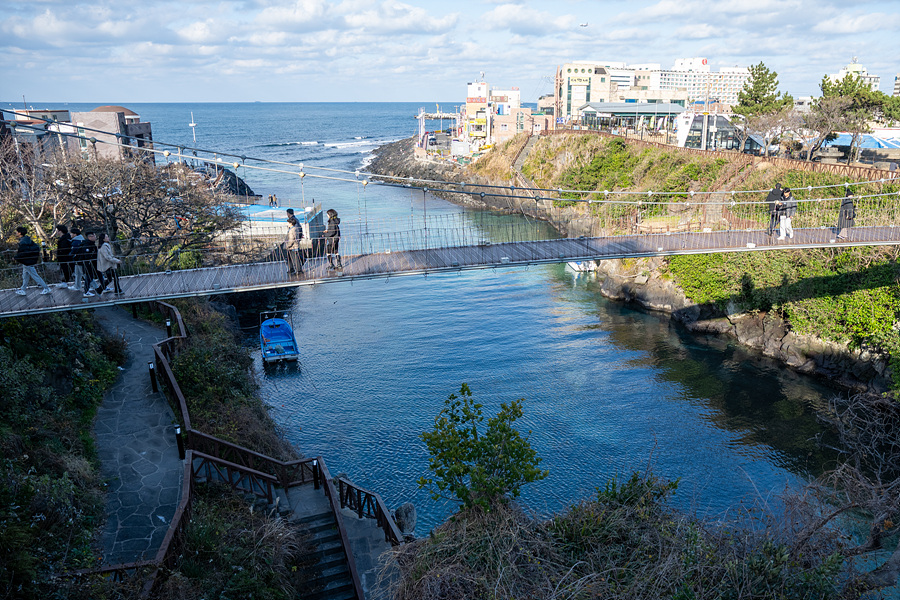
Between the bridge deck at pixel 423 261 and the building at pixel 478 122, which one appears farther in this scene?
the building at pixel 478 122

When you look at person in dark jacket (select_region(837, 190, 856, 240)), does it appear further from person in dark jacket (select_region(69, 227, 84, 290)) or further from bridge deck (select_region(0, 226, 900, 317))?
person in dark jacket (select_region(69, 227, 84, 290))

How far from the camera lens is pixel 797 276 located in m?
19.4

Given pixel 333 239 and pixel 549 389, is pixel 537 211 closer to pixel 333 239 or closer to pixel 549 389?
pixel 549 389

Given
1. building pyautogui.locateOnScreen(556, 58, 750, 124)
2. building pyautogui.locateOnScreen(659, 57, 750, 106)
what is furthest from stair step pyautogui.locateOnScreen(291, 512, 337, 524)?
building pyautogui.locateOnScreen(659, 57, 750, 106)

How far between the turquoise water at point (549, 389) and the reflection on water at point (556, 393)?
5 centimetres

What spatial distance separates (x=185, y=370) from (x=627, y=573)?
9391 mm

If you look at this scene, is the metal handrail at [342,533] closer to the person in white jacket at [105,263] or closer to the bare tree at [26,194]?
the person in white jacket at [105,263]

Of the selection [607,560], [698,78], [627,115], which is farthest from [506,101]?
[698,78]

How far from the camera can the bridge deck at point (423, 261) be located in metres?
10.6

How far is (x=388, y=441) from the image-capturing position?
14.7 metres

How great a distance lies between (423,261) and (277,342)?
337 inches

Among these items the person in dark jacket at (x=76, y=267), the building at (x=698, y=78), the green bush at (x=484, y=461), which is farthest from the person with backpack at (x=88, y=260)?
the building at (x=698, y=78)

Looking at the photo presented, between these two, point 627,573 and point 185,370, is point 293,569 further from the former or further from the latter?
point 185,370

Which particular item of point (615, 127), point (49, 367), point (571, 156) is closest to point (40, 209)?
point (49, 367)
